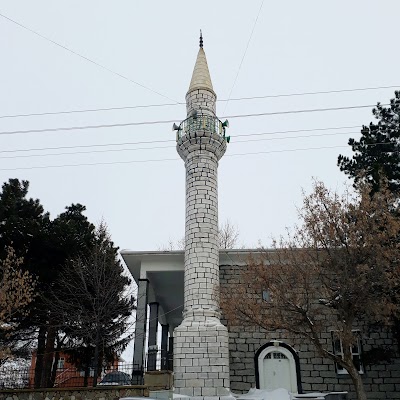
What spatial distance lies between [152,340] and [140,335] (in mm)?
2683

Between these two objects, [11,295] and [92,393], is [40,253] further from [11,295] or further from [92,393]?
[92,393]

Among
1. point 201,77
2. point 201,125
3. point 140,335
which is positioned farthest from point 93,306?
point 201,77

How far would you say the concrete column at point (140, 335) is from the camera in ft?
57.8

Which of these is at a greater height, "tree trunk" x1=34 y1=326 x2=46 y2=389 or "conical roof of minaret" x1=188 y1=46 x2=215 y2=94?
"conical roof of minaret" x1=188 y1=46 x2=215 y2=94

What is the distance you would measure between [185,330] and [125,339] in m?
7.06

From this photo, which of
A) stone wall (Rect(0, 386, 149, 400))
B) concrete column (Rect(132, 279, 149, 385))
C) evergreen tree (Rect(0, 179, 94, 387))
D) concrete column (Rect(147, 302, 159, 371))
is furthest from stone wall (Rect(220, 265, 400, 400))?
evergreen tree (Rect(0, 179, 94, 387))

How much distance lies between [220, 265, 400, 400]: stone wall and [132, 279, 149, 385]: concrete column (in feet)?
11.4

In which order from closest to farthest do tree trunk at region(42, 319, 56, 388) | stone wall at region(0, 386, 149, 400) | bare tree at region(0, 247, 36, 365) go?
stone wall at region(0, 386, 149, 400) → bare tree at region(0, 247, 36, 365) → tree trunk at region(42, 319, 56, 388)

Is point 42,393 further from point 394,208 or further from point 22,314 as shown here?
point 394,208

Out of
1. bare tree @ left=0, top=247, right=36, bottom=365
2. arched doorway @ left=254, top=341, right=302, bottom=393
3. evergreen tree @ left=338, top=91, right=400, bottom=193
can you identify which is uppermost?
evergreen tree @ left=338, top=91, right=400, bottom=193

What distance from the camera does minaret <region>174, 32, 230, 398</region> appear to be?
16.5 metres

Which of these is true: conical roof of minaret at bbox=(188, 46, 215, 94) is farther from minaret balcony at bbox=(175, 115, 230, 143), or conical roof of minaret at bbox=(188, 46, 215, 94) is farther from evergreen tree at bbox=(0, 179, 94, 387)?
evergreen tree at bbox=(0, 179, 94, 387)

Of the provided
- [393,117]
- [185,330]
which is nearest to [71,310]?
[185,330]

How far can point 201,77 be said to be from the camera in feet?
71.8
